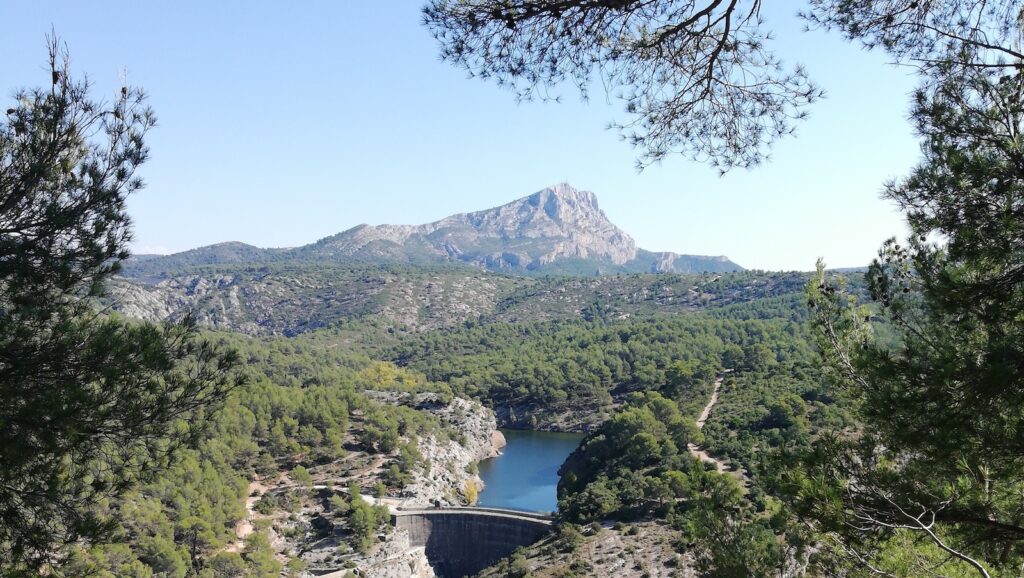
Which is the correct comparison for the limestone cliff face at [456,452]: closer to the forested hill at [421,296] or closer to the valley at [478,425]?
the valley at [478,425]

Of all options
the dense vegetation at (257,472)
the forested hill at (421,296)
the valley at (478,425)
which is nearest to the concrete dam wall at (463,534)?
the valley at (478,425)

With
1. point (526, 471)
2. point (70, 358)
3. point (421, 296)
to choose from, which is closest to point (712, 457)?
point (526, 471)

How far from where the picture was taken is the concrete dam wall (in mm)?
27656

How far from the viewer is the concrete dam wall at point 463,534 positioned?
2766 cm

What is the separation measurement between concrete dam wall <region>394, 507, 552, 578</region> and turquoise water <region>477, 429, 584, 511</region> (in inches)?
245

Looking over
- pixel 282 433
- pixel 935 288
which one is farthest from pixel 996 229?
pixel 282 433

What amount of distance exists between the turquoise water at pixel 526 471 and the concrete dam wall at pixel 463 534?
245 inches

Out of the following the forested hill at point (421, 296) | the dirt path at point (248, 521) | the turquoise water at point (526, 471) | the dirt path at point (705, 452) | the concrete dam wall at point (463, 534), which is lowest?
the turquoise water at point (526, 471)

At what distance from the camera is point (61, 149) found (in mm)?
5168

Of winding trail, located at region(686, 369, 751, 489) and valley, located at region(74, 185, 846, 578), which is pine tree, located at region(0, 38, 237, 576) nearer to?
valley, located at region(74, 185, 846, 578)

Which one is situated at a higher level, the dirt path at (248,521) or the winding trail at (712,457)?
the winding trail at (712,457)

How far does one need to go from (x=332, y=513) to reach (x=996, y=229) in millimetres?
29424

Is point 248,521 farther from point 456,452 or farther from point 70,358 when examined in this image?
point 70,358

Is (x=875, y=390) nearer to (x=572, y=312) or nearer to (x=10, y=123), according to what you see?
(x=10, y=123)
